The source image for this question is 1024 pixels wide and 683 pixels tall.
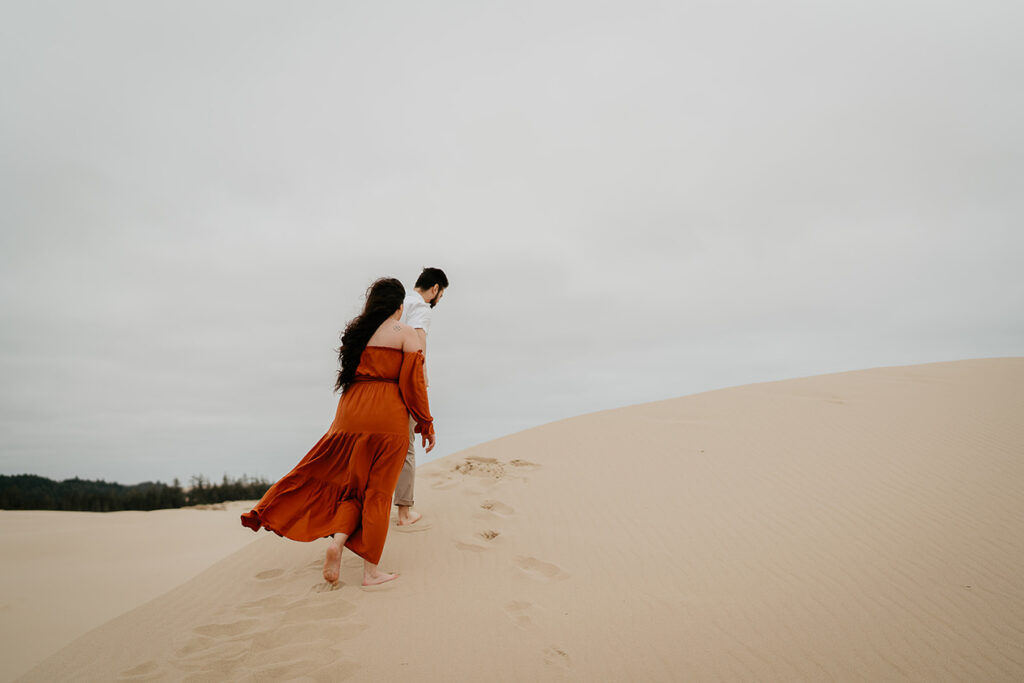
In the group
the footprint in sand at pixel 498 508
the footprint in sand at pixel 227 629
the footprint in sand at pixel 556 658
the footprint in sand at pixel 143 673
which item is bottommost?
the footprint in sand at pixel 556 658

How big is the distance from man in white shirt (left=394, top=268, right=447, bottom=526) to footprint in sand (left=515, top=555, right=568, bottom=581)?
1292 millimetres

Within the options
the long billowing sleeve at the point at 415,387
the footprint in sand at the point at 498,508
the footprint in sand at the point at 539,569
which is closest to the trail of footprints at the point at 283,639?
the footprint in sand at the point at 539,569

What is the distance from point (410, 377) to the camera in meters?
4.12

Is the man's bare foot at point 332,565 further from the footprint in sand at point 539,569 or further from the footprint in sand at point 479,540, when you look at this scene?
the footprint in sand at point 539,569

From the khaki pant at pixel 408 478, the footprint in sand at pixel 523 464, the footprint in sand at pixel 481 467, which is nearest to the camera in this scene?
the khaki pant at pixel 408 478

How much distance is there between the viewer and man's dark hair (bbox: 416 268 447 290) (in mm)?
5164

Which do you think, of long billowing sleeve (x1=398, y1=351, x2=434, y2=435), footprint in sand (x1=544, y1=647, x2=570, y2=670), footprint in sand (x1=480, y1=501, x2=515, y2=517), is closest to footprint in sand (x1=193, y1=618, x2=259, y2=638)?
long billowing sleeve (x1=398, y1=351, x2=434, y2=435)

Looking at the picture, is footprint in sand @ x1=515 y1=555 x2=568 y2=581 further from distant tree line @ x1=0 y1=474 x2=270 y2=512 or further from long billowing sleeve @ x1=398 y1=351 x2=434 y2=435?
distant tree line @ x1=0 y1=474 x2=270 y2=512

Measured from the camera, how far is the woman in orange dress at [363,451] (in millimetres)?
3783

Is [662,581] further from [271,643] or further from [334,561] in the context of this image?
[271,643]

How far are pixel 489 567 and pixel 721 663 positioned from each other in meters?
1.90

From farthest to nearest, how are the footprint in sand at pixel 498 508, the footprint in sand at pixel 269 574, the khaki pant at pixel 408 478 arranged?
1. the footprint in sand at pixel 498 508
2. the khaki pant at pixel 408 478
3. the footprint in sand at pixel 269 574

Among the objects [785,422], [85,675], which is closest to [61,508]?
[85,675]

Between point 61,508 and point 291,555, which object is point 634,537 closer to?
point 291,555
